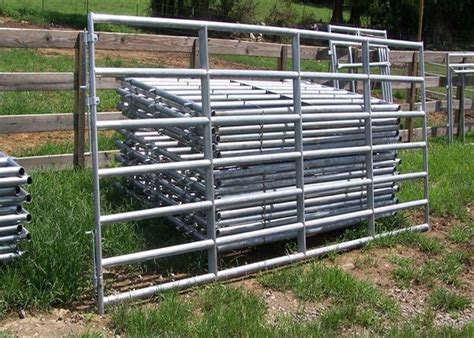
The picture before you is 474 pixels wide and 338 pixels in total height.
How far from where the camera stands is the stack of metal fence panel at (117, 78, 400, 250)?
6.11 metres

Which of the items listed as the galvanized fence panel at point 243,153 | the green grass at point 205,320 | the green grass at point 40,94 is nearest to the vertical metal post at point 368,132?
the galvanized fence panel at point 243,153

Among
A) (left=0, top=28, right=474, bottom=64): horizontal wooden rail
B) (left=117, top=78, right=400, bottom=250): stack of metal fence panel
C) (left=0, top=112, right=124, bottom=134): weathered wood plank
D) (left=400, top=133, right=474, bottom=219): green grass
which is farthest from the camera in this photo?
(left=400, top=133, right=474, bottom=219): green grass

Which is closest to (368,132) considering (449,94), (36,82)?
(36,82)

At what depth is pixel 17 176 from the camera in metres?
5.28

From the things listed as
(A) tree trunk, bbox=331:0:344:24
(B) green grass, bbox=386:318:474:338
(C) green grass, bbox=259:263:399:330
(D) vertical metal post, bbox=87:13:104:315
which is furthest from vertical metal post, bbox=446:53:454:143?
(A) tree trunk, bbox=331:0:344:24

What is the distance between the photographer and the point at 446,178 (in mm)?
9711

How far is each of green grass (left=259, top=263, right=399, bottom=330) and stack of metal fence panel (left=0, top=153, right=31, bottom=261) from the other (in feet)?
6.35

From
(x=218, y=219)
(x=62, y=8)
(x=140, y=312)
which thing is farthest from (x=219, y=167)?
(x=62, y=8)

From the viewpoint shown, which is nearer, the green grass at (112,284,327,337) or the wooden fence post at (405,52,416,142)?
the green grass at (112,284,327,337)

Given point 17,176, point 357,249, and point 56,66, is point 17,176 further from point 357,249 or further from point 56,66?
point 56,66

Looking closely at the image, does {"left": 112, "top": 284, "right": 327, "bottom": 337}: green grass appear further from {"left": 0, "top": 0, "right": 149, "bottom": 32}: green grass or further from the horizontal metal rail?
{"left": 0, "top": 0, "right": 149, "bottom": 32}: green grass

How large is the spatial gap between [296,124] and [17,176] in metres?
2.36

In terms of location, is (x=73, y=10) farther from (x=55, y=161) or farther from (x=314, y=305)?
(x=314, y=305)

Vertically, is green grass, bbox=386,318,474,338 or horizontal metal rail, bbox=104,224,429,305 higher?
horizontal metal rail, bbox=104,224,429,305
